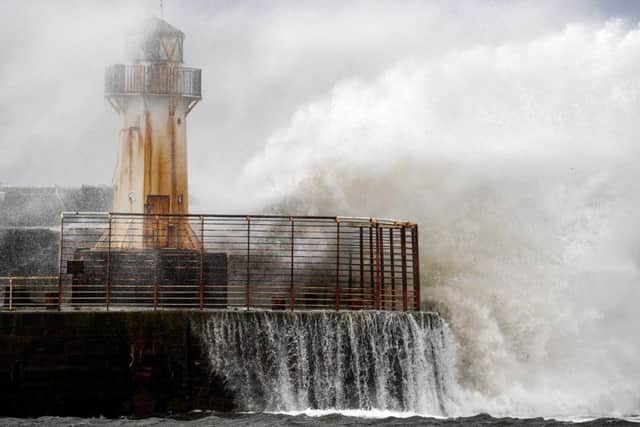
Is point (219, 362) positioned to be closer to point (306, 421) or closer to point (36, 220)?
point (306, 421)

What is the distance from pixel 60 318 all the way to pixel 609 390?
13.8 metres

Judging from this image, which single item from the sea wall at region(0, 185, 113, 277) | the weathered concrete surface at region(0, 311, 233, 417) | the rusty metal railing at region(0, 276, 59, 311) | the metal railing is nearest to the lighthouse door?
the rusty metal railing at region(0, 276, 59, 311)

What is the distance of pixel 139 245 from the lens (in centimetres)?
2692

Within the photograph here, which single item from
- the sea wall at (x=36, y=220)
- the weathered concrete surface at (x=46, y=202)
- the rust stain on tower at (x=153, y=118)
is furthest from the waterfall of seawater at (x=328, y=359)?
the weathered concrete surface at (x=46, y=202)

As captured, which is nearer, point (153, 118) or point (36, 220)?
point (153, 118)

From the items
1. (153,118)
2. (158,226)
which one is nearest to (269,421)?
(158,226)

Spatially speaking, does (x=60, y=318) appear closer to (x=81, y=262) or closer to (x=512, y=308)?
(x=81, y=262)

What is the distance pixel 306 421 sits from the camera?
2019 centimetres

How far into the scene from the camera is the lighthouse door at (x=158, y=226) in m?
26.1

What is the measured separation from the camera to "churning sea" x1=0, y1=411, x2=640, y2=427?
19859mm

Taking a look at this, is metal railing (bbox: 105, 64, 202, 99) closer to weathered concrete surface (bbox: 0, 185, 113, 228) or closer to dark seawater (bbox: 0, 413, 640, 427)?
dark seawater (bbox: 0, 413, 640, 427)

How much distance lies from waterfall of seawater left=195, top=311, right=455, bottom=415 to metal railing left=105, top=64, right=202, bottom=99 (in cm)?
832

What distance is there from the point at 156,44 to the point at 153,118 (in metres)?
1.97

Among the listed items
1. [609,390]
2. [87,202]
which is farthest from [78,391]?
[87,202]
